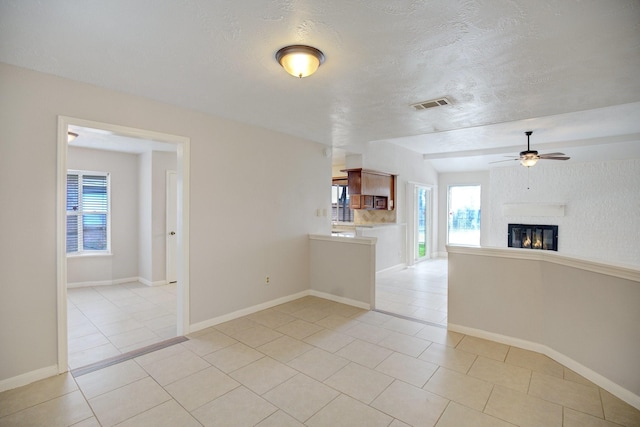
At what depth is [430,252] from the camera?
28.9ft

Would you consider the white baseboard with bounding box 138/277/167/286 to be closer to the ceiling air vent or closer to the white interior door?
the white interior door

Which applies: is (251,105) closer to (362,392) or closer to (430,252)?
(362,392)

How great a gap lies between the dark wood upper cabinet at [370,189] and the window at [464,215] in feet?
10.2

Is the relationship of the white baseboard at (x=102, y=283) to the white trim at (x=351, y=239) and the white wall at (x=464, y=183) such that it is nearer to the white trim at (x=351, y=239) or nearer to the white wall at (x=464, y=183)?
the white trim at (x=351, y=239)

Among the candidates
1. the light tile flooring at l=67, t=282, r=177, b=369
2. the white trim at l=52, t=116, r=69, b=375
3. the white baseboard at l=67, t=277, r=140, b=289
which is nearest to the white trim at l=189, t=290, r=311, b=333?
the light tile flooring at l=67, t=282, r=177, b=369

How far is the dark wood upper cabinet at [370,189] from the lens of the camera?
20.1 ft

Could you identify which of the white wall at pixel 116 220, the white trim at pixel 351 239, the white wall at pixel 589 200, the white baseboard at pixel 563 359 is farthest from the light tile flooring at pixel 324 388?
the white wall at pixel 589 200

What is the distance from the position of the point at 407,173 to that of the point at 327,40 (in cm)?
579

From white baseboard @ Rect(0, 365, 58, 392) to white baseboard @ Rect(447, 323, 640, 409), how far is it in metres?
3.89

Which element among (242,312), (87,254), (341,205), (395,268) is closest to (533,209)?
(395,268)

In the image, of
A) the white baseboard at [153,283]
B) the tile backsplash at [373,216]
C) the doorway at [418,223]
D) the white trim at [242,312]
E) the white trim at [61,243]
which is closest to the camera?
the white trim at [61,243]

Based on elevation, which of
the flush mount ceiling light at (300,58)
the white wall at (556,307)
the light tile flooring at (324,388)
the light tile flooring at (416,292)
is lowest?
the light tile flooring at (324,388)

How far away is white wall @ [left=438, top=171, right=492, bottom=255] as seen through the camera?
8.35 metres

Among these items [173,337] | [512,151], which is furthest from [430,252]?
[173,337]
